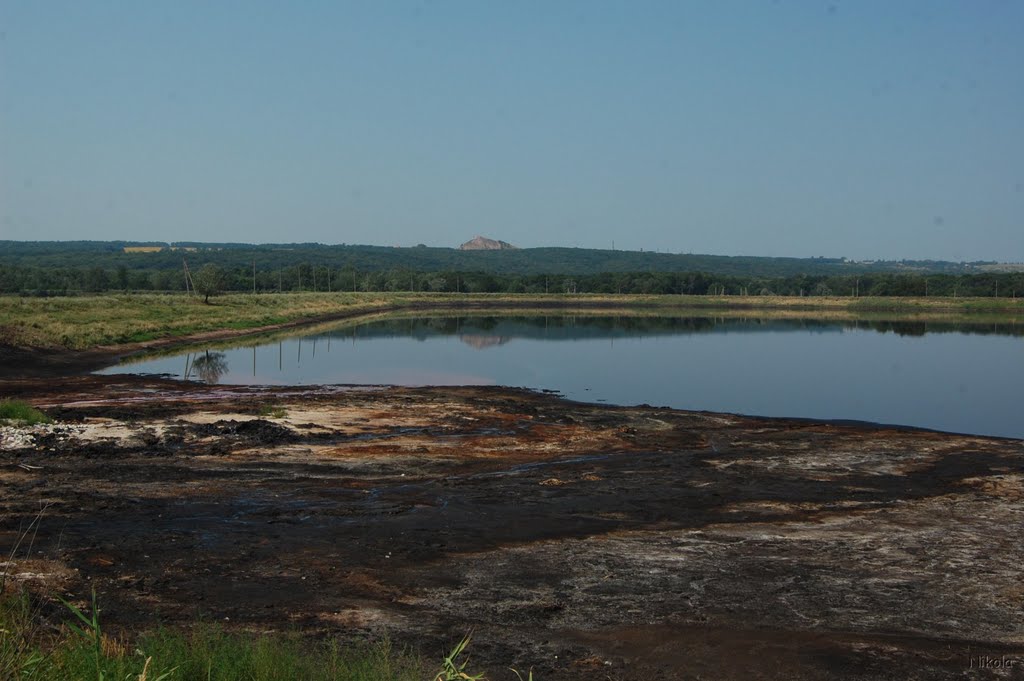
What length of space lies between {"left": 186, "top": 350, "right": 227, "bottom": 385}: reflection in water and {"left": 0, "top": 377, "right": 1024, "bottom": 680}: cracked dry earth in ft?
38.9

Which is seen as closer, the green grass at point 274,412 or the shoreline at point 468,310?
the green grass at point 274,412

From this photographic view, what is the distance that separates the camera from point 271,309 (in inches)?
2660

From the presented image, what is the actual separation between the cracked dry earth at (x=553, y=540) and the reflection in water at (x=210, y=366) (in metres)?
11.8

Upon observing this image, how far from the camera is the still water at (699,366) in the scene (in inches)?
1051

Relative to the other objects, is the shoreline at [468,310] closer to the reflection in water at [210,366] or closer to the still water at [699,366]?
the still water at [699,366]

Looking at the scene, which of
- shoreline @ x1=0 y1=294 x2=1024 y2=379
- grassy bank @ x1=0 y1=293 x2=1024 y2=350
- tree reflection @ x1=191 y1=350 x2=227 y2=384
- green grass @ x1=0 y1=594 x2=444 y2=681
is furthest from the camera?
grassy bank @ x1=0 y1=293 x2=1024 y2=350

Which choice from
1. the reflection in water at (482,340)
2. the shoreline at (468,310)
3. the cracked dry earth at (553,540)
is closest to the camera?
the cracked dry earth at (553,540)

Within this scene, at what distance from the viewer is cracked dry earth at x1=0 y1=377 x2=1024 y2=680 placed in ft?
24.2

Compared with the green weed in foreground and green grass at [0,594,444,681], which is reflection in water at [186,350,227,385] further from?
green grass at [0,594,444,681]

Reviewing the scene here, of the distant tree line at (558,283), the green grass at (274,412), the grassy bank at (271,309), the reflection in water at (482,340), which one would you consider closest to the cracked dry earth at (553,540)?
the green grass at (274,412)

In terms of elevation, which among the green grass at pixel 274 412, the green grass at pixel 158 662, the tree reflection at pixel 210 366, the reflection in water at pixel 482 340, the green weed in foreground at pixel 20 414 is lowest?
the reflection in water at pixel 482 340

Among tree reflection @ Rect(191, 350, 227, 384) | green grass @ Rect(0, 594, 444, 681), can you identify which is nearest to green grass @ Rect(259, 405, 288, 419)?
tree reflection @ Rect(191, 350, 227, 384)

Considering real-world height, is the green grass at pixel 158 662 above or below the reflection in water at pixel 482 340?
above

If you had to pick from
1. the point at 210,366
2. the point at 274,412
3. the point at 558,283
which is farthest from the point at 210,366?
the point at 558,283
